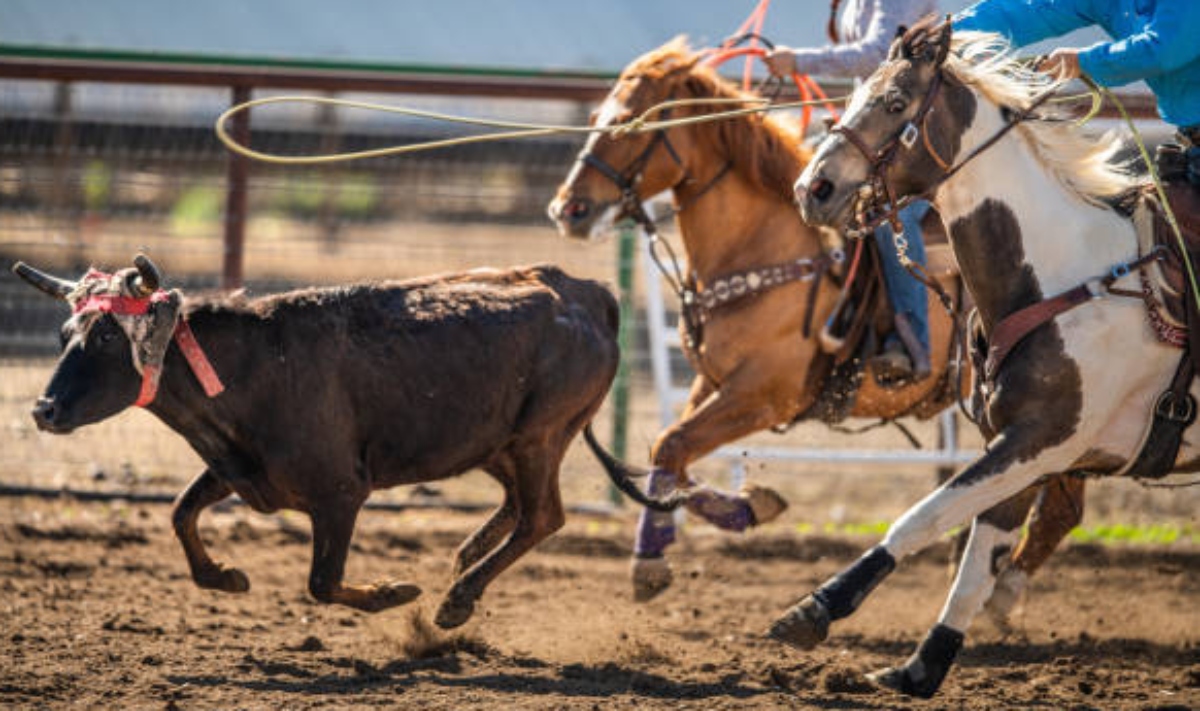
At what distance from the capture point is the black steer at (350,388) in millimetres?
4855

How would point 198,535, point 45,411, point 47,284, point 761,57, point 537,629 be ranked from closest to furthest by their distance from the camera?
point 45,411
point 47,284
point 198,535
point 537,629
point 761,57

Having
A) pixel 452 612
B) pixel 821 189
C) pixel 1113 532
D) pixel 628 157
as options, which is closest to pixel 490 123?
pixel 821 189

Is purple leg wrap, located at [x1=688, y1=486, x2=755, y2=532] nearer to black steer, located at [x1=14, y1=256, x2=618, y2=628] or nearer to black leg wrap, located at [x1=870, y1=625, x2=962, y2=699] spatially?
black steer, located at [x1=14, y1=256, x2=618, y2=628]

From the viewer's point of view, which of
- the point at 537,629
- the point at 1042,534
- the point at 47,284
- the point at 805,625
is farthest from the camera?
the point at 537,629

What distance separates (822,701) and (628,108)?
8.96ft

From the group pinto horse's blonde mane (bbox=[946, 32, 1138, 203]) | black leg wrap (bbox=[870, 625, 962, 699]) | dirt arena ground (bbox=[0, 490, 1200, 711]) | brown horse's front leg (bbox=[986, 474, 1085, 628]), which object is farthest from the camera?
brown horse's front leg (bbox=[986, 474, 1085, 628])

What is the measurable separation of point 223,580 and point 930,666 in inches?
95.0

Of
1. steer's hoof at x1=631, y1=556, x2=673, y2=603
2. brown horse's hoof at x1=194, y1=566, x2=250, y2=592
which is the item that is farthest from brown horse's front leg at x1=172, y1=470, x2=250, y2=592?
steer's hoof at x1=631, y1=556, x2=673, y2=603

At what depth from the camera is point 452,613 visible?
5160mm

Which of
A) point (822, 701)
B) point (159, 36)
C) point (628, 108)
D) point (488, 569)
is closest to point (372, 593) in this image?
point (488, 569)

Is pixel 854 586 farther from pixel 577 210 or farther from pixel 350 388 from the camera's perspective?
pixel 577 210

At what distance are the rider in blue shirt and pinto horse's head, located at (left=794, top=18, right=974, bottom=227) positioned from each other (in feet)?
1.72

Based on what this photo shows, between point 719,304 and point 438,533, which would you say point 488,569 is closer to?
point 719,304

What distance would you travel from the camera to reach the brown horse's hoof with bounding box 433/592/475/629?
16.9ft
